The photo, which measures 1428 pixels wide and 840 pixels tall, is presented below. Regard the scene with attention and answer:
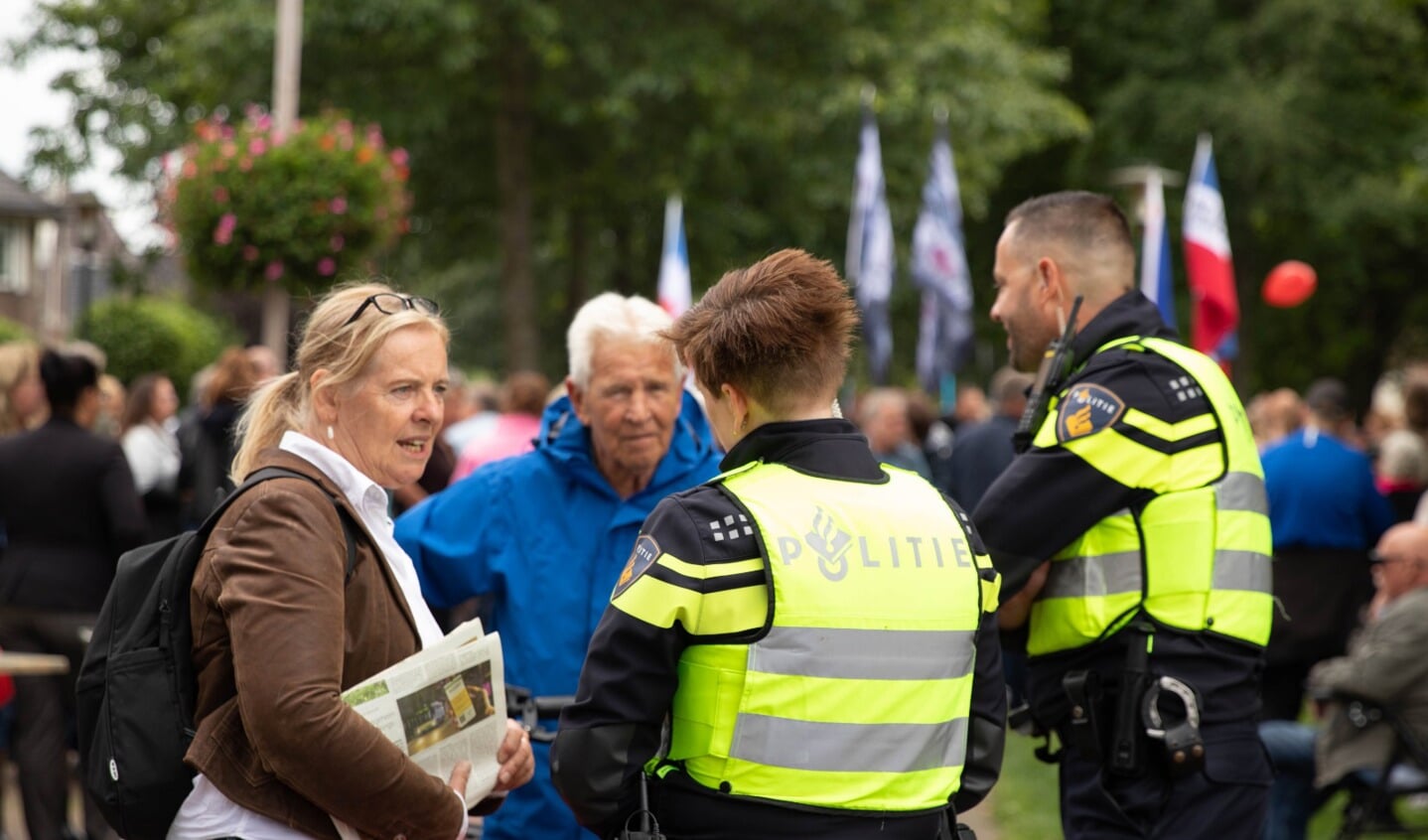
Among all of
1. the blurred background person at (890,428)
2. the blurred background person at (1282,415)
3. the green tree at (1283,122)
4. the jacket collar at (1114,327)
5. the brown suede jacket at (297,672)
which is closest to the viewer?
the brown suede jacket at (297,672)

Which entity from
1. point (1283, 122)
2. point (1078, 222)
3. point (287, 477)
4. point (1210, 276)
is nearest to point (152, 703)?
point (287, 477)

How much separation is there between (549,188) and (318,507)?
2097 centimetres

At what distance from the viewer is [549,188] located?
23.3m

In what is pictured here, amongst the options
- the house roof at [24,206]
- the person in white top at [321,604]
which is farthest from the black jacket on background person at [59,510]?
the house roof at [24,206]

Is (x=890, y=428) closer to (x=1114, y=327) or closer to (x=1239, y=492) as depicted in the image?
(x=1114, y=327)

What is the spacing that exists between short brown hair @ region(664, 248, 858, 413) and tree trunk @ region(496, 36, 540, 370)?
1876cm

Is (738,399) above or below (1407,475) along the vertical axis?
above

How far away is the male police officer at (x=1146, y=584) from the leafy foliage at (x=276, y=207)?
22.2 feet

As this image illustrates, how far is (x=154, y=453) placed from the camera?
8.85 m

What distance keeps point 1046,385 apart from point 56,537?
4631mm

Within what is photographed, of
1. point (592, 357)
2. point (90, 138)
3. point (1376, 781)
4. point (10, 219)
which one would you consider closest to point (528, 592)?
point (592, 357)

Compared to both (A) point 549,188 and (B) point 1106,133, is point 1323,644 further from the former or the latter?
(B) point 1106,133

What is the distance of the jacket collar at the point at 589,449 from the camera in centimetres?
400

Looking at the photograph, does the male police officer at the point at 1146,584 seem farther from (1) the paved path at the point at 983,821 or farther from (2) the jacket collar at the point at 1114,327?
(1) the paved path at the point at 983,821
